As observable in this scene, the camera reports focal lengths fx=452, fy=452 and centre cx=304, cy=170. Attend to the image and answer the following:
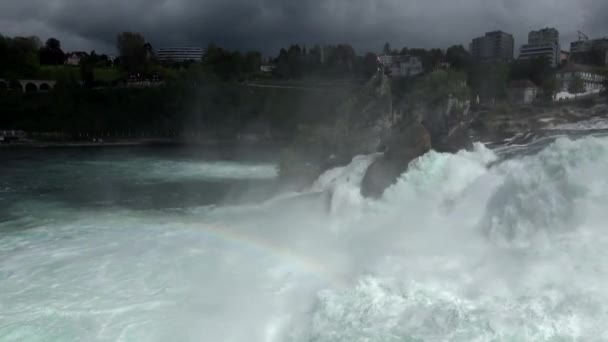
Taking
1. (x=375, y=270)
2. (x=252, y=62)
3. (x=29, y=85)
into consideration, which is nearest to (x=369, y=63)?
(x=252, y=62)

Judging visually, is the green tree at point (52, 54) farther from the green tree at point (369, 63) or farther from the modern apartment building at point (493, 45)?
the modern apartment building at point (493, 45)

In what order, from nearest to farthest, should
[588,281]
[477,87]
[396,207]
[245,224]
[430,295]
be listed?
[588,281] < [430,295] < [396,207] < [245,224] < [477,87]

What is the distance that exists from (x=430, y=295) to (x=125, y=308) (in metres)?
6.77

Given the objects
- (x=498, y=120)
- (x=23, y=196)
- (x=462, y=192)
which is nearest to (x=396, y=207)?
(x=462, y=192)

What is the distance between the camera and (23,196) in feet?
81.0

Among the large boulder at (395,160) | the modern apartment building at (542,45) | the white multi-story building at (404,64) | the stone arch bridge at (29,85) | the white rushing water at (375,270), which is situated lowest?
the white rushing water at (375,270)

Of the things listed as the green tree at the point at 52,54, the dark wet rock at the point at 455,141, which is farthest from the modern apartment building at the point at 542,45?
the green tree at the point at 52,54

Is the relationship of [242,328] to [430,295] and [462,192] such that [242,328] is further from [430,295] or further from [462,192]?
[462,192]

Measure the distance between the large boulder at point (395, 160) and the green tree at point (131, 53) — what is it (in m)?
83.2

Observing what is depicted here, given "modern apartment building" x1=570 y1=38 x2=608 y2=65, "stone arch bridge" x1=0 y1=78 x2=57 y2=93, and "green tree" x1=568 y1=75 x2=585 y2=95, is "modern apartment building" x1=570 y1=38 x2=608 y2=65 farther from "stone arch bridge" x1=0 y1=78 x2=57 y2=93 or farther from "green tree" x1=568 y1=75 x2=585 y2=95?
"stone arch bridge" x1=0 y1=78 x2=57 y2=93

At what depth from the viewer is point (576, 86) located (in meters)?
25.1

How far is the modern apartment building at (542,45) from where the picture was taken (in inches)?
1555


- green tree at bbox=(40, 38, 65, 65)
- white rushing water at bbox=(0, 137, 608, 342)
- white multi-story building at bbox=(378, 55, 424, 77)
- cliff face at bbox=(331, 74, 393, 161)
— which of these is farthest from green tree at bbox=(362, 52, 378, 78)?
green tree at bbox=(40, 38, 65, 65)

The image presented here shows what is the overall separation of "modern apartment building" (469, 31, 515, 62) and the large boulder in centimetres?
3489
